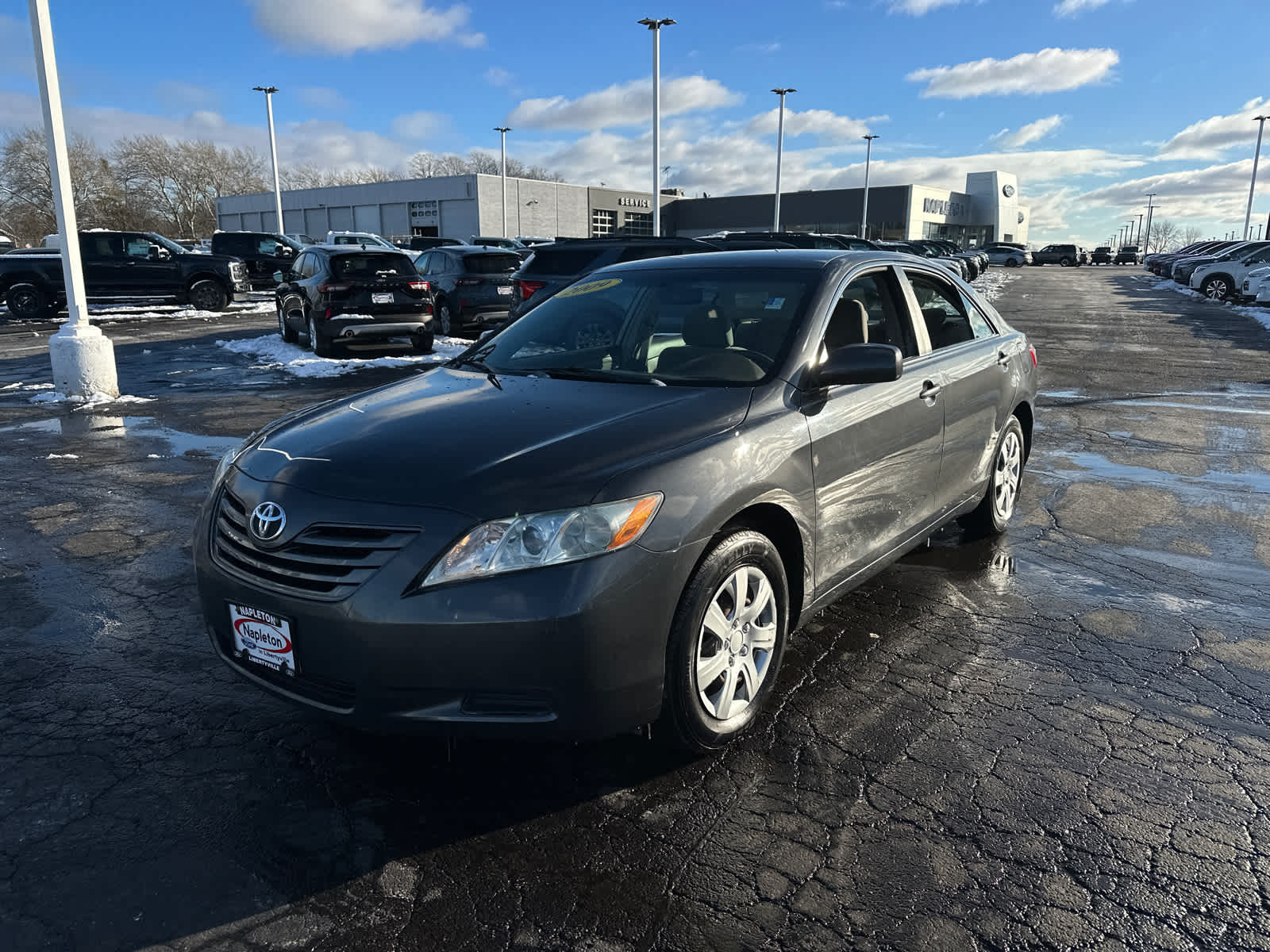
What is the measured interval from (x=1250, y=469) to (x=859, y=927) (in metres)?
6.73

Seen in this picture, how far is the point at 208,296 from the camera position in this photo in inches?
939

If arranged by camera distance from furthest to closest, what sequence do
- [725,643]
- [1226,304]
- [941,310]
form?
[1226,304]
[941,310]
[725,643]

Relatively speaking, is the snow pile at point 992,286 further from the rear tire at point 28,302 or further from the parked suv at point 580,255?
the rear tire at point 28,302

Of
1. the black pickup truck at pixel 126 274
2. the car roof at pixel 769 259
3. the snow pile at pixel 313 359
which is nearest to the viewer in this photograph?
the car roof at pixel 769 259

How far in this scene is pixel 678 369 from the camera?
371 cm

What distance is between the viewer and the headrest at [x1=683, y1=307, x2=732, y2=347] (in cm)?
384

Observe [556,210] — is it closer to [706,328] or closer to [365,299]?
[365,299]

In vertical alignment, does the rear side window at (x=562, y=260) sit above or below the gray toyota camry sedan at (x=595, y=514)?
above

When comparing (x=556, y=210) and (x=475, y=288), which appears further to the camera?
(x=556, y=210)

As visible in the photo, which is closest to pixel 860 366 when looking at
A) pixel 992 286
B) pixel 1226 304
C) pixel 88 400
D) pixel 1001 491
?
pixel 1001 491

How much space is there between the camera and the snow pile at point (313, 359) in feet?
44.0

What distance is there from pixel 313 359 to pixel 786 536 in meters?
12.7

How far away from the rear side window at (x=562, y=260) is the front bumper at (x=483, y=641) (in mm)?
10230

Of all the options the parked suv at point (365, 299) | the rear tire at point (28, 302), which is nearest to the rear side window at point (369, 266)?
the parked suv at point (365, 299)
